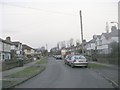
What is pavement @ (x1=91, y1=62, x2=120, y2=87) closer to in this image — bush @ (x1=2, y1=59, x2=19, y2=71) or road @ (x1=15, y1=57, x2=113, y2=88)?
road @ (x1=15, y1=57, x2=113, y2=88)

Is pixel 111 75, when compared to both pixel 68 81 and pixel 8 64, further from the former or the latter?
pixel 8 64

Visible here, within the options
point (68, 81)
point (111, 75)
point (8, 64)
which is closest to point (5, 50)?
point (8, 64)

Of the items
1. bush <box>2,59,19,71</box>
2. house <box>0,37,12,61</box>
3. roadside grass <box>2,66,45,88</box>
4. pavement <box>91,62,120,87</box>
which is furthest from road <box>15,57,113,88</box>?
house <box>0,37,12,61</box>

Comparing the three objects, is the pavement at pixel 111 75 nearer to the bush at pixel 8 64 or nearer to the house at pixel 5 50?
the bush at pixel 8 64

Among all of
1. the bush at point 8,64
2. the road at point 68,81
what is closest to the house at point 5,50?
the bush at point 8,64

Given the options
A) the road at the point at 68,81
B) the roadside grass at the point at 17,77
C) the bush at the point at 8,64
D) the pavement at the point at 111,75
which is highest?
the bush at the point at 8,64

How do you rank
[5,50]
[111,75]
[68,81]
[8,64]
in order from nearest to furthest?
1. [68,81]
2. [111,75]
3. [8,64]
4. [5,50]

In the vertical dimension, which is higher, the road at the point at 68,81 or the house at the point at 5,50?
the house at the point at 5,50

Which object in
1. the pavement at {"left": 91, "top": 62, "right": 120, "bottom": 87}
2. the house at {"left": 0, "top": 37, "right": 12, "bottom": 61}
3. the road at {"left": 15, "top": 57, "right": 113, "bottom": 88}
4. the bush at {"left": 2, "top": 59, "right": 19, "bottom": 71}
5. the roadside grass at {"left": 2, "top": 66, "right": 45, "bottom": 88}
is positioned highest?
the house at {"left": 0, "top": 37, "right": 12, "bottom": 61}

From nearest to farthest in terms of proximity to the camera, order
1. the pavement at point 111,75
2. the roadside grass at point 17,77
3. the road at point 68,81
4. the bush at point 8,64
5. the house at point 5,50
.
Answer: the road at point 68,81, the roadside grass at point 17,77, the pavement at point 111,75, the bush at point 8,64, the house at point 5,50

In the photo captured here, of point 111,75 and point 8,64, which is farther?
point 8,64

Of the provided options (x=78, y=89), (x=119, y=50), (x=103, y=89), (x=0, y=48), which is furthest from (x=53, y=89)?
(x=0, y=48)

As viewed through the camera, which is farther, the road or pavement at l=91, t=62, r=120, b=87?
pavement at l=91, t=62, r=120, b=87

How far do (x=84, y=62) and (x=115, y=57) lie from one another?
6.38m
